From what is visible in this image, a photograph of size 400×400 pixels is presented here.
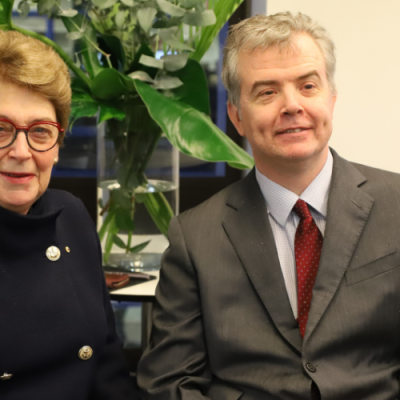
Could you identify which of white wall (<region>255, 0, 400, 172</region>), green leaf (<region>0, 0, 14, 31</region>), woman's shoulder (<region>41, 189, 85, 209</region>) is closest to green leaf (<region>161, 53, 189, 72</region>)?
green leaf (<region>0, 0, 14, 31</region>)

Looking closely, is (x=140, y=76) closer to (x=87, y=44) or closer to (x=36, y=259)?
(x=87, y=44)

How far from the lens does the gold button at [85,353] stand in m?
1.33

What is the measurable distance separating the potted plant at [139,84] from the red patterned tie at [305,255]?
0.40 m

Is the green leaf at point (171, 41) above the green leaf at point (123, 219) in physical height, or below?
above

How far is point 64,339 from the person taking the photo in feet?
4.25

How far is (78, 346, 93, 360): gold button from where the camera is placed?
1.33 meters

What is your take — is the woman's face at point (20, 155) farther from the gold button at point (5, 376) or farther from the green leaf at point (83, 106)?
the green leaf at point (83, 106)

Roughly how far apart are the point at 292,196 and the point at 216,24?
2.80 feet

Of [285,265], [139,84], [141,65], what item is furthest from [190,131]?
[285,265]

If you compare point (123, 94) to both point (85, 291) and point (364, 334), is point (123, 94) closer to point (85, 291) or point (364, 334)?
point (85, 291)

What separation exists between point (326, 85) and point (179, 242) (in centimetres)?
54

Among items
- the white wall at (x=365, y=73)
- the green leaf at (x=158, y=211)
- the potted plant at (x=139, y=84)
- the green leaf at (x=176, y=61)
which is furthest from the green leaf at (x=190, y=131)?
the white wall at (x=365, y=73)

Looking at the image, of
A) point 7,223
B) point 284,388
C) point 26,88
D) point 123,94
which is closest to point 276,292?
point 284,388

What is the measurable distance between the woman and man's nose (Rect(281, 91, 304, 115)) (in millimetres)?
518
